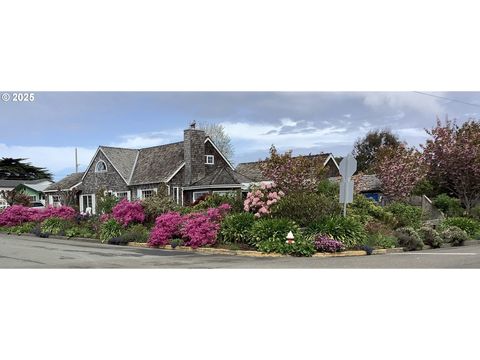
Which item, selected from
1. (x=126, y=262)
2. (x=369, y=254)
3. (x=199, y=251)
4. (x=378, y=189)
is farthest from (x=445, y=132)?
(x=126, y=262)

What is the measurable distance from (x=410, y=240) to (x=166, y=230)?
23.0ft

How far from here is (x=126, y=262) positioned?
11312 mm

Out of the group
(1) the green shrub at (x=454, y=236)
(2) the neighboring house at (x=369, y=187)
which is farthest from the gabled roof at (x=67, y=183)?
(1) the green shrub at (x=454, y=236)

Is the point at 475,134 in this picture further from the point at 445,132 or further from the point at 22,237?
the point at 22,237

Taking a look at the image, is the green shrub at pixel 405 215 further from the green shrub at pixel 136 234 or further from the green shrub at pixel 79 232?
the green shrub at pixel 79 232

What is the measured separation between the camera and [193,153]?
14.7 m

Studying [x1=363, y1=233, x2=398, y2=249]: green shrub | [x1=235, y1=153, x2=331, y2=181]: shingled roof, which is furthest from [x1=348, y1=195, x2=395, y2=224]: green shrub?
[x1=235, y1=153, x2=331, y2=181]: shingled roof

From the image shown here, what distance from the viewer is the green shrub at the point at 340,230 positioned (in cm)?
1316

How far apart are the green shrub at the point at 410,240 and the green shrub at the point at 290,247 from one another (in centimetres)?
357

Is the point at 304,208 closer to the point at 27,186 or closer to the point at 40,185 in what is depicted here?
the point at 40,185

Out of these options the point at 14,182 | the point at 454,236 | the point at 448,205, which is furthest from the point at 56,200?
the point at 448,205

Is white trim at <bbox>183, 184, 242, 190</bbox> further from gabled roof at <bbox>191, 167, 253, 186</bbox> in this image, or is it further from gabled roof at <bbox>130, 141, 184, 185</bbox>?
gabled roof at <bbox>130, 141, 184, 185</bbox>

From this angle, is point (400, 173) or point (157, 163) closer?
point (157, 163)

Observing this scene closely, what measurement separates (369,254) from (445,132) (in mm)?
9398
